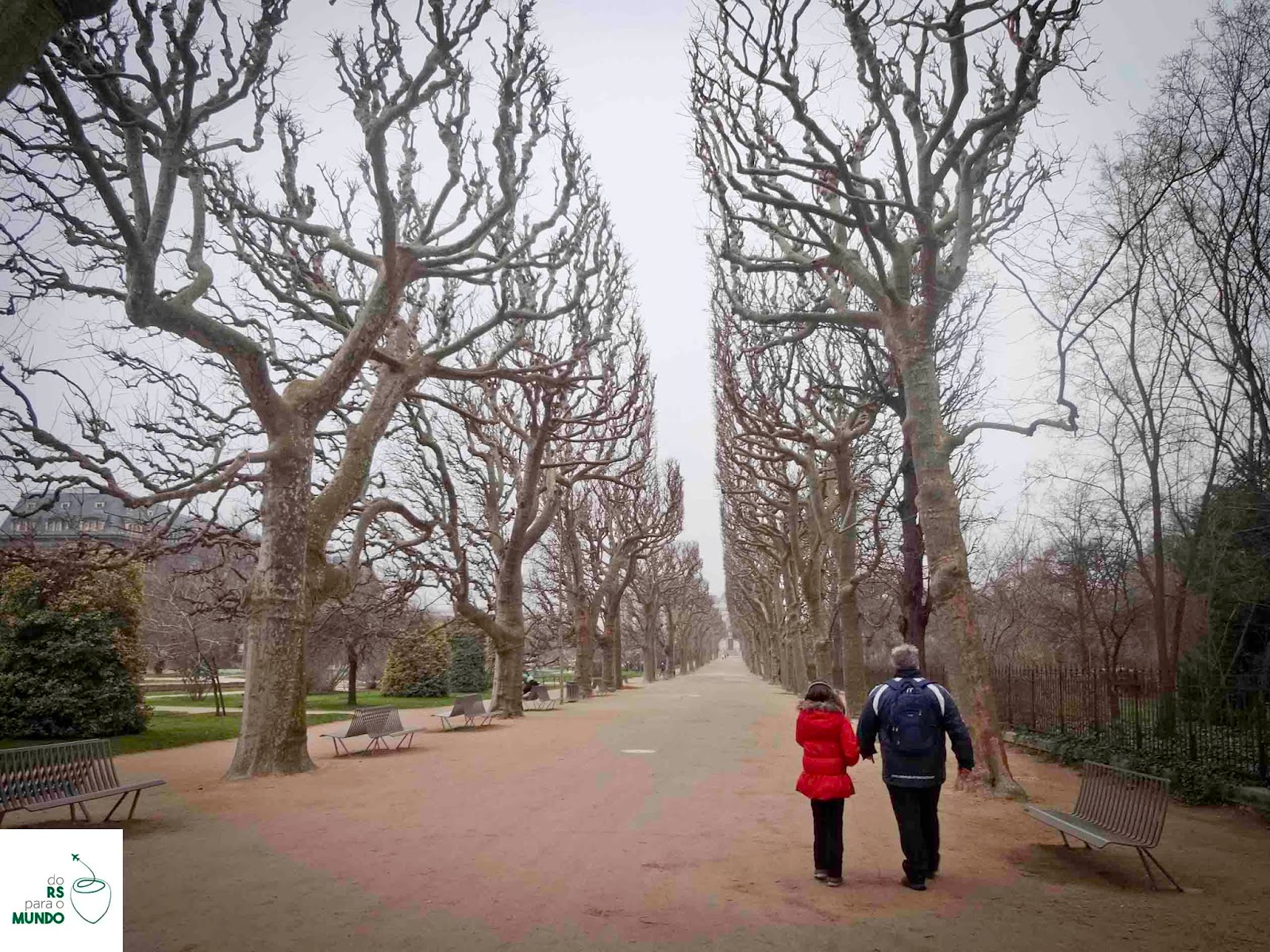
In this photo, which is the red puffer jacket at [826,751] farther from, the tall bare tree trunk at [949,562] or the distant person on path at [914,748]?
the tall bare tree trunk at [949,562]

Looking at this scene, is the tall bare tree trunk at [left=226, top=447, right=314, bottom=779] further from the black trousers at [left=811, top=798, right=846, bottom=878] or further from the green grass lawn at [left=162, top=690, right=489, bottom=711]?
the green grass lawn at [left=162, top=690, right=489, bottom=711]

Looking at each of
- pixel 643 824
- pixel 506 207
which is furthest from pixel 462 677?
pixel 643 824

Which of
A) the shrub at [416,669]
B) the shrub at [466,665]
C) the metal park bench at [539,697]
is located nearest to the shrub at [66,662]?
the metal park bench at [539,697]

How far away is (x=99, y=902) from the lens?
477 centimetres

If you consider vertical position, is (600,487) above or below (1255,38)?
below

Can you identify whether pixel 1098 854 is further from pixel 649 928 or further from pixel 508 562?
pixel 508 562

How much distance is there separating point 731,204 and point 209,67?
26.8 ft

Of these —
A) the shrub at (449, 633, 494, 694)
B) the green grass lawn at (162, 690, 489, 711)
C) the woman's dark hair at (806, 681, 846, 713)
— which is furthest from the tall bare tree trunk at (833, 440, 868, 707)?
the shrub at (449, 633, 494, 694)

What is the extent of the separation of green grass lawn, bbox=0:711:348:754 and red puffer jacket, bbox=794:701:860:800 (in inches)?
405

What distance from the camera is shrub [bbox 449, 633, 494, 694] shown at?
39.7 m

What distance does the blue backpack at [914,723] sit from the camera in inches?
237

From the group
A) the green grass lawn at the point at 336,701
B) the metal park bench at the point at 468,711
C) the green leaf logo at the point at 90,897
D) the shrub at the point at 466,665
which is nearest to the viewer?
the green leaf logo at the point at 90,897

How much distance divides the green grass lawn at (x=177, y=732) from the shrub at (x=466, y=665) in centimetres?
1467

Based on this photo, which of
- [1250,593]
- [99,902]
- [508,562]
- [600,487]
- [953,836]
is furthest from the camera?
[600,487]
